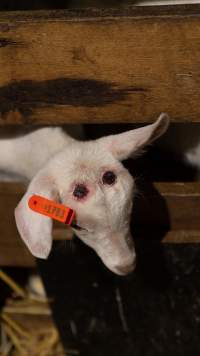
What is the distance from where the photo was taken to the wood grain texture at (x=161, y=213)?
4.42ft

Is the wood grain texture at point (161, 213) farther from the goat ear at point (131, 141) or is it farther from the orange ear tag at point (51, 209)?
the orange ear tag at point (51, 209)

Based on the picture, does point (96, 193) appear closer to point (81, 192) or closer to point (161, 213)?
point (81, 192)

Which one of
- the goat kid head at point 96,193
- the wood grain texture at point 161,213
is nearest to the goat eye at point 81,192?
the goat kid head at point 96,193

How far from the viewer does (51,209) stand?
1.13 m

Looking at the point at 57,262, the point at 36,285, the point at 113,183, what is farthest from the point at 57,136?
the point at 36,285

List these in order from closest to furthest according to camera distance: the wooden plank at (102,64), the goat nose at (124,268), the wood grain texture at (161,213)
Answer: the wooden plank at (102,64) < the goat nose at (124,268) < the wood grain texture at (161,213)

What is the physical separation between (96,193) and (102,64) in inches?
9.1

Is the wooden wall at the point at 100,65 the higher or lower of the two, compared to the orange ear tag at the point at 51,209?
higher

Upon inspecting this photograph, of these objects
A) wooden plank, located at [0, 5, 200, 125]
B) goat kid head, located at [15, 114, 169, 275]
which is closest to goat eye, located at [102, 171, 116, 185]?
goat kid head, located at [15, 114, 169, 275]

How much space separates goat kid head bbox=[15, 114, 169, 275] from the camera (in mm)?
1163

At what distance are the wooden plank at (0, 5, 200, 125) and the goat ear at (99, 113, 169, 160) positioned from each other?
0.11 feet

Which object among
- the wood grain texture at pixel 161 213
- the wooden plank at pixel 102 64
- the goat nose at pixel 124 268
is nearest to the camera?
the wooden plank at pixel 102 64

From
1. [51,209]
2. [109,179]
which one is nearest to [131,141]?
[109,179]

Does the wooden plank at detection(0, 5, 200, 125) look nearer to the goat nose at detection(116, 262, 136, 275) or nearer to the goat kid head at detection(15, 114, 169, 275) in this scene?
the goat kid head at detection(15, 114, 169, 275)
